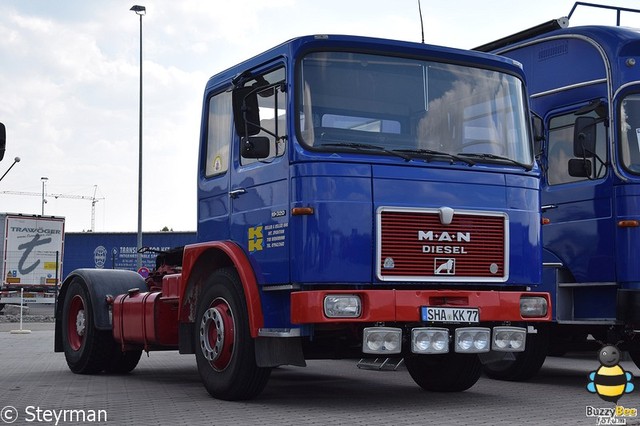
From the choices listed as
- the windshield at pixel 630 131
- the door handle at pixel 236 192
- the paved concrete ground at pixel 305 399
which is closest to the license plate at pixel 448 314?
the paved concrete ground at pixel 305 399

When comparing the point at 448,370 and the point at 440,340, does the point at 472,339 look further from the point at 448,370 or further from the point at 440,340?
the point at 448,370

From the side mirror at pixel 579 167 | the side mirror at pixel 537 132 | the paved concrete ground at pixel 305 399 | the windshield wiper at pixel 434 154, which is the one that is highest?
the side mirror at pixel 537 132

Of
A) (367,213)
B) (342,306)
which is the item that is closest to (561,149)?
(367,213)

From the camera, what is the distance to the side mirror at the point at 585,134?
10.6 meters

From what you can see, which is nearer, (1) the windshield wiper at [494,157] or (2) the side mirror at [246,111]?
(2) the side mirror at [246,111]

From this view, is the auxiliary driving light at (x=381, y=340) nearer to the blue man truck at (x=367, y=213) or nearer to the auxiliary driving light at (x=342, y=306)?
the blue man truck at (x=367, y=213)

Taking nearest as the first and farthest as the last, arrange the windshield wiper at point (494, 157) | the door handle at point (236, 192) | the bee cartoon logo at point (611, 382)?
the bee cartoon logo at point (611, 382) < the windshield wiper at point (494, 157) < the door handle at point (236, 192)

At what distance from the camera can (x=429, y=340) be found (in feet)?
28.3

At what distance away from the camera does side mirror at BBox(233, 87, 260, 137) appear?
9.05m

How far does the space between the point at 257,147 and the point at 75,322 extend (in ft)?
17.1

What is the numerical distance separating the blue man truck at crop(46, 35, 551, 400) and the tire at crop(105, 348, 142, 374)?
2.89 meters

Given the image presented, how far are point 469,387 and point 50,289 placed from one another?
29.8 metres

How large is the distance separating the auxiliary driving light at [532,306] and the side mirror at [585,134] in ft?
6.75

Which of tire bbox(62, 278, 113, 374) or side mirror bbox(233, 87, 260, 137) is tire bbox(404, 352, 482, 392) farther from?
tire bbox(62, 278, 113, 374)
